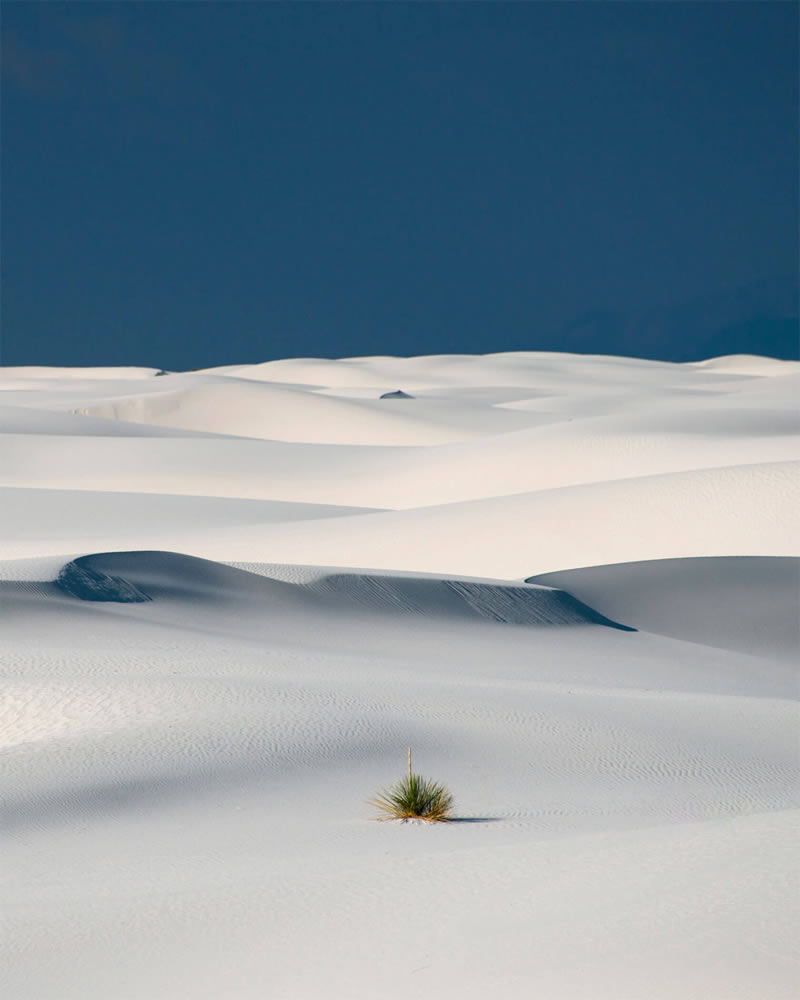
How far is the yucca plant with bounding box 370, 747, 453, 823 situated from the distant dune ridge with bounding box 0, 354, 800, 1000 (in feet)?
0.58

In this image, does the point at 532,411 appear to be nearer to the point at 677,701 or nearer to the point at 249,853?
the point at 677,701

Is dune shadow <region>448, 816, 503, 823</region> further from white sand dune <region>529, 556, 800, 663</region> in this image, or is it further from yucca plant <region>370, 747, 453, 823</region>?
white sand dune <region>529, 556, 800, 663</region>

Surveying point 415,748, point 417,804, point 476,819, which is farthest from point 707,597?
point 417,804

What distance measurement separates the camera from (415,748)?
6746mm

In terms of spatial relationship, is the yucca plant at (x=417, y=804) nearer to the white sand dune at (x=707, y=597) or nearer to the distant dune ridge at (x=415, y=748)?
the distant dune ridge at (x=415, y=748)

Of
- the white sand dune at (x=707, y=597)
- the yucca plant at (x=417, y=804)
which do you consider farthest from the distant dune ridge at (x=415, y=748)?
the yucca plant at (x=417, y=804)

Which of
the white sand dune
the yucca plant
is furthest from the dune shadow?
the white sand dune

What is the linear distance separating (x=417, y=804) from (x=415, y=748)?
1.09 meters

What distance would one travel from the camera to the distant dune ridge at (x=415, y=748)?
3656mm

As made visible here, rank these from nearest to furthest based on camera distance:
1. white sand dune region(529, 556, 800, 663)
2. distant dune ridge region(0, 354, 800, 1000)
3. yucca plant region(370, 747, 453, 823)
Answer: distant dune ridge region(0, 354, 800, 1000), yucca plant region(370, 747, 453, 823), white sand dune region(529, 556, 800, 663)

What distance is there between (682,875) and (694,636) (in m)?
9.02

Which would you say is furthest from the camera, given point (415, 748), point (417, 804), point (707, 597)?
point (707, 597)

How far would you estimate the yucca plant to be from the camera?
563cm

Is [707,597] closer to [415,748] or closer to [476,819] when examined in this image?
[415,748]
